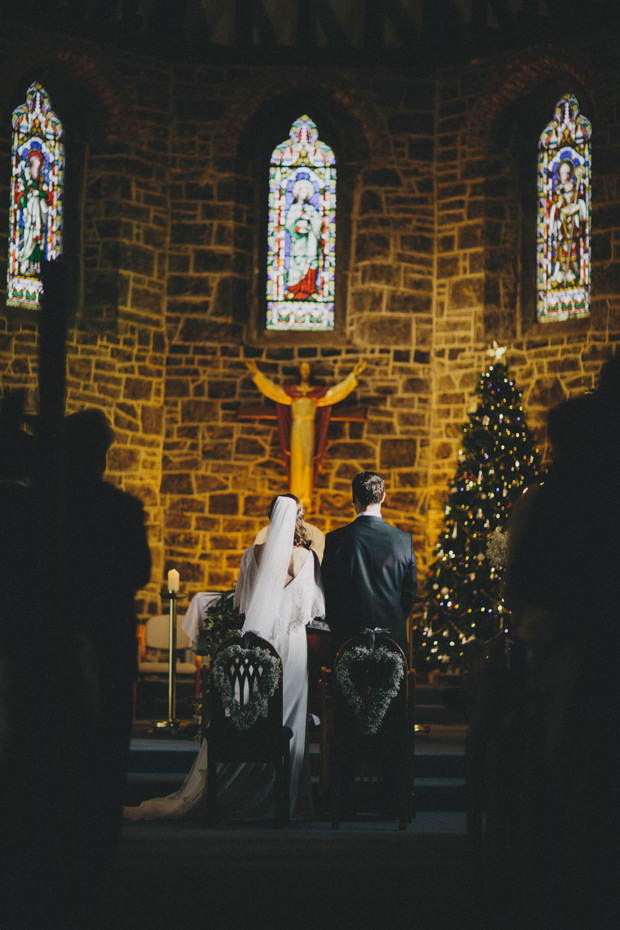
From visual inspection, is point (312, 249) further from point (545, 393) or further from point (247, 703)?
point (247, 703)

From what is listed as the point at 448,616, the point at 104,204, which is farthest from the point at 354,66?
the point at 448,616

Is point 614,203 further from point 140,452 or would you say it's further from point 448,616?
point 140,452

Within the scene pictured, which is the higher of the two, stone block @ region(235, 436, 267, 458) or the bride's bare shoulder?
stone block @ region(235, 436, 267, 458)

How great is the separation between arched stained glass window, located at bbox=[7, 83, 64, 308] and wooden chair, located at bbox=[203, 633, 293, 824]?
22.5ft

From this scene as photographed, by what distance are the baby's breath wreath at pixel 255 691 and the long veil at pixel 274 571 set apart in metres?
0.35

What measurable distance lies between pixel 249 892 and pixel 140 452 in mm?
8187

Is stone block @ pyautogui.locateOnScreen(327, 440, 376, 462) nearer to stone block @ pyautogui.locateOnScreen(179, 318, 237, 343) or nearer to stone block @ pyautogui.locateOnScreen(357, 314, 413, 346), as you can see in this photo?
stone block @ pyautogui.locateOnScreen(357, 314, 413, 346)

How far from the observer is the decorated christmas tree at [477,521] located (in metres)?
10.1

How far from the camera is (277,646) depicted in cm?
645

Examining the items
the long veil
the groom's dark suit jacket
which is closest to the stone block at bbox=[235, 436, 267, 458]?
the long veil

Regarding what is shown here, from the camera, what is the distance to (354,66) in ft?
42.2

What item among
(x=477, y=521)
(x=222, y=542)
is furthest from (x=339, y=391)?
(x=477, y=521)

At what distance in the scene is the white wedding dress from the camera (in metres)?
6.38

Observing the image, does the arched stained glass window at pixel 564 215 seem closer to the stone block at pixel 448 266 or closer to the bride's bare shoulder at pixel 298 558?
the stone block at pixel 448 266
